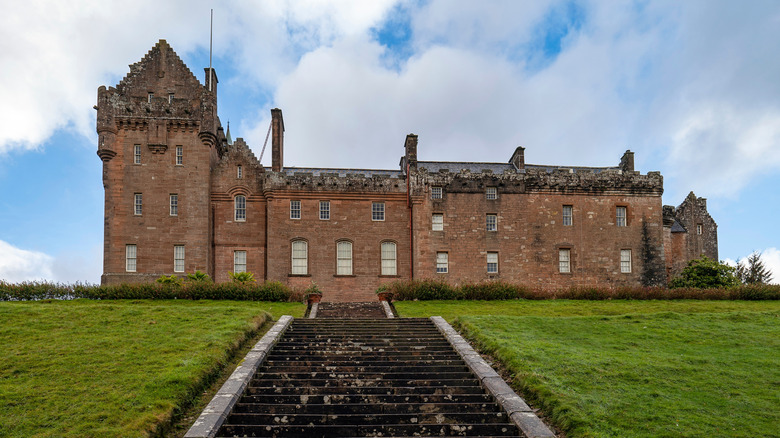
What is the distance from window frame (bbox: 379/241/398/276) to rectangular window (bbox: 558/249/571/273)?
31.9ft

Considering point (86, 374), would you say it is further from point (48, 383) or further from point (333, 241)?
point (333, 241)

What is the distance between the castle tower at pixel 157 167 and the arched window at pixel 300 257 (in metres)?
4.64

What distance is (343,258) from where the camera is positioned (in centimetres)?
3431

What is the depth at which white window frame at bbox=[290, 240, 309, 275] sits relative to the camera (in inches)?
1330

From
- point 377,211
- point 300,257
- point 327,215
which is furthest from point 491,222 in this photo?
point 300,257

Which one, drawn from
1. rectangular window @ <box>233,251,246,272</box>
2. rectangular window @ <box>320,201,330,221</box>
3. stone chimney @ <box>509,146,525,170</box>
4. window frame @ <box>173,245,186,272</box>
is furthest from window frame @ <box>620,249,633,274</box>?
window frame @ <box>173,245,186,272</box>

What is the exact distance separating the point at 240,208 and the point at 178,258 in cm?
438

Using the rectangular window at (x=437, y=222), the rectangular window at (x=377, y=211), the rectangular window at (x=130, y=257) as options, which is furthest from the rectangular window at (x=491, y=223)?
the rectangular window at (x=130, y=257)

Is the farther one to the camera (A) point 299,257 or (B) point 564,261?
(B) point 564,261

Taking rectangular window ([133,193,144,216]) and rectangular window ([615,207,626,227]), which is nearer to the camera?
rectangular window ([133,193,144,216])

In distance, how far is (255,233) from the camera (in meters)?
34.1

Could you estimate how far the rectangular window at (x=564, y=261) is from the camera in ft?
116

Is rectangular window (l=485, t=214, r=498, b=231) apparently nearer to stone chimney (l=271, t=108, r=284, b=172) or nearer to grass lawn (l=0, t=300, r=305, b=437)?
stone chimney (l=271, t=108, r=284, b=172)

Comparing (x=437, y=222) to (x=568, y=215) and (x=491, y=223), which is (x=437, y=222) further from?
(x=568, y=215)
